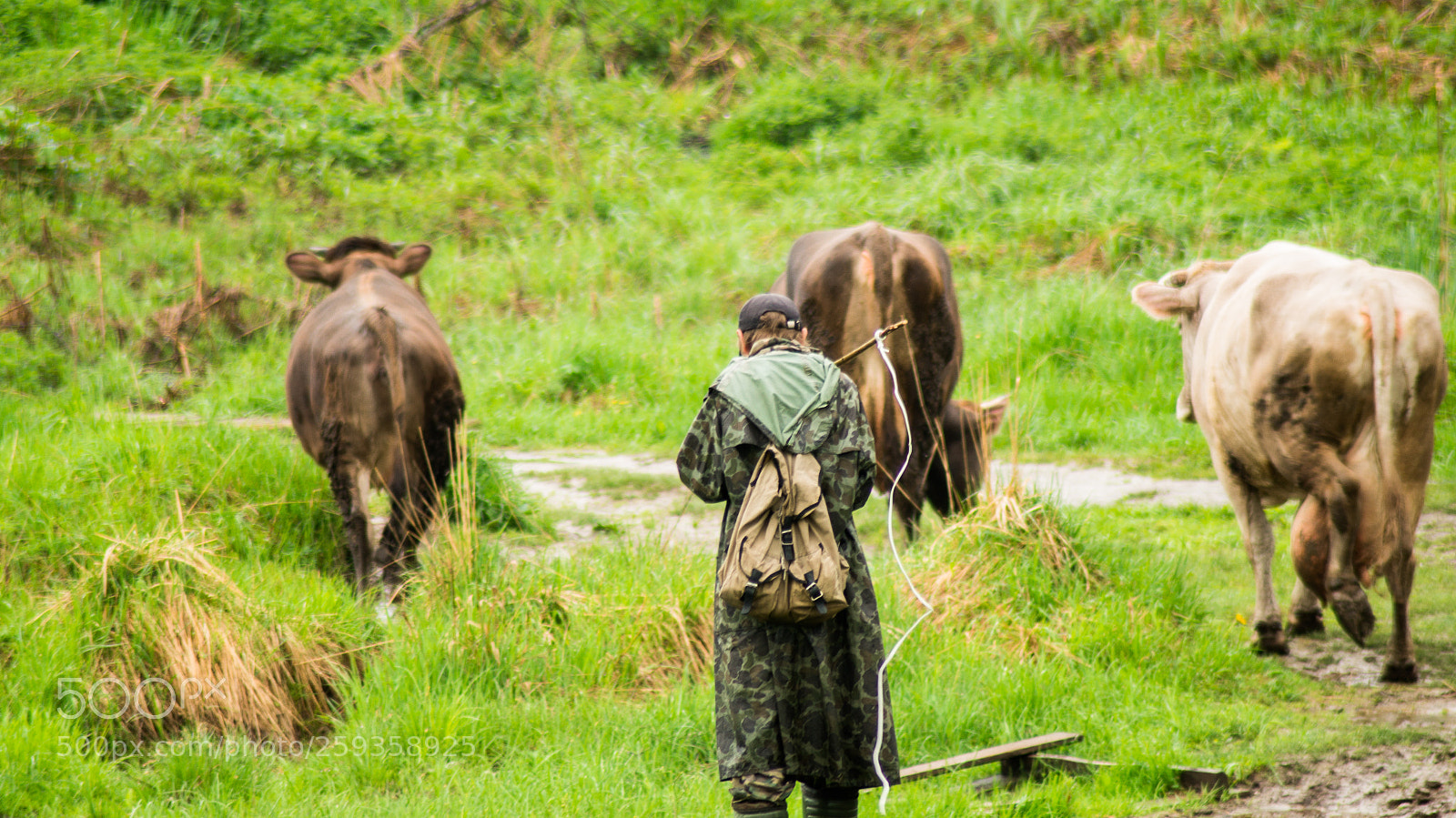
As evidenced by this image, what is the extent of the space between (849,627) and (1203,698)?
2.60 meters

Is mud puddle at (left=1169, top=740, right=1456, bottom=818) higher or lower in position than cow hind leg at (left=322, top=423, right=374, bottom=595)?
lower

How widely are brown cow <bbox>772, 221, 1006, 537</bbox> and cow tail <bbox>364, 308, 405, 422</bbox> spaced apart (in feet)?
8.06

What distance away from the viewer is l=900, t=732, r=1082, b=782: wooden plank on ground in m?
4.91

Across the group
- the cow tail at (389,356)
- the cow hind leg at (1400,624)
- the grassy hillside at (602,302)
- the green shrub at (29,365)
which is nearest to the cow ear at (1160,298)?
the grassy hillside at (602,302)

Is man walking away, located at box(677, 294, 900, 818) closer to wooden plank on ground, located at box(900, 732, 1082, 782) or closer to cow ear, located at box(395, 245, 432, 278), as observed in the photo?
wooden plank on ground, located at box(900, 732, 1082, 782)

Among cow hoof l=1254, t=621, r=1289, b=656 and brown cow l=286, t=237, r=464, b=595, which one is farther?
brown cow l=286, t=237, r=464, b=595

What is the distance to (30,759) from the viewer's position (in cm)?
497

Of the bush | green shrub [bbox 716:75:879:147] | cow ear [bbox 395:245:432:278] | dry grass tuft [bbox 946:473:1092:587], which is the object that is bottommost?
dry grass tuft [bbox 946:473:1092:587]

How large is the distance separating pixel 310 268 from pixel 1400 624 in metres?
6.55

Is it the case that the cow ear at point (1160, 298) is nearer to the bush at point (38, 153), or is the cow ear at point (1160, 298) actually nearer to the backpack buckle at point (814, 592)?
the backpack buckle at point (814, 592)

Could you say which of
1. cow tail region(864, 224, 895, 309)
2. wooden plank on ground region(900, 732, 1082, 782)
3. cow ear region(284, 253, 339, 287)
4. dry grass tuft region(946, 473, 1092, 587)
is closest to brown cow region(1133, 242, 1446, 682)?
dry grass tuft region(946, 473, 1092, 587)

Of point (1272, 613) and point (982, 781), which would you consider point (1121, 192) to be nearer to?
point (1272, 613)

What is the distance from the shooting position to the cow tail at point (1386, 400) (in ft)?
18.3

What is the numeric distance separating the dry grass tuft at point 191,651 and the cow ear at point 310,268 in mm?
2541
